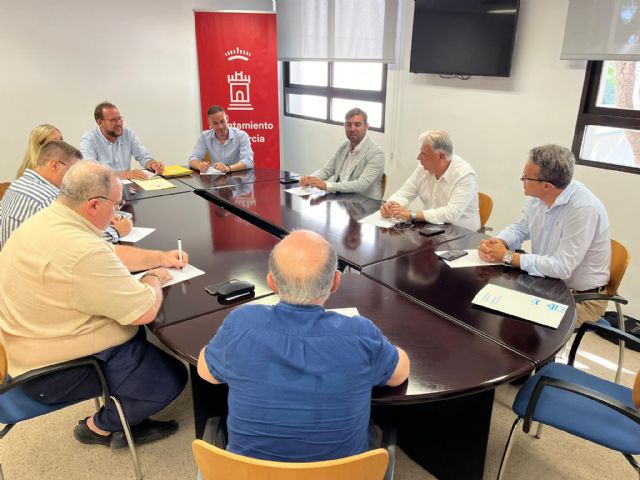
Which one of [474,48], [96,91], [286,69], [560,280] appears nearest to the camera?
[560,280]

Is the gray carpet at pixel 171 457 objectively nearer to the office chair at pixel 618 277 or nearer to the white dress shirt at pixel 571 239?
the office chair at pixel 618 277

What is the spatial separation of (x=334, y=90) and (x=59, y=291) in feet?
15.1

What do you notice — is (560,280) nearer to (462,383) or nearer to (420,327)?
(420,327)

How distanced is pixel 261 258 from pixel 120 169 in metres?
2.62

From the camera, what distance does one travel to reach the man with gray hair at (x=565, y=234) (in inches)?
82.7

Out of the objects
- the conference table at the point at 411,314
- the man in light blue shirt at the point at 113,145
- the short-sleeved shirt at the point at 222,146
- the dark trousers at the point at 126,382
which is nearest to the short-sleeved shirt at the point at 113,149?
the man in light blue shirt at the point at 113,145

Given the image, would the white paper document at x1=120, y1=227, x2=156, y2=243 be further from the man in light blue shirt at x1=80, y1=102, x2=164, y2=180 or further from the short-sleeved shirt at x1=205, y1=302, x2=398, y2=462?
the short-sleeved shirt at x1=205, y1=302, x2=398, y2=462

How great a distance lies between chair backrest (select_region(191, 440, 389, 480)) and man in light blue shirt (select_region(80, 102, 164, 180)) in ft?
10.3

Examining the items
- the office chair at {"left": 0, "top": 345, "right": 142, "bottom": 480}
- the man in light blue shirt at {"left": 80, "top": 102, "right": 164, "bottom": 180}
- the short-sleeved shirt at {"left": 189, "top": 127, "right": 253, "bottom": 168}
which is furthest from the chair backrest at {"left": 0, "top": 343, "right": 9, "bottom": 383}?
the short-sleeved shirt at {"left": 189, "top": 127, "right": 253, "bottom": 168}

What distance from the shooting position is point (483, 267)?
2143mm

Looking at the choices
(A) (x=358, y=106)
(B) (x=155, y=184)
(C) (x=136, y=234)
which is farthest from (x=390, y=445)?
(A) (x=358, y=106)

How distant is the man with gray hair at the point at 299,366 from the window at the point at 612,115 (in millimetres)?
2905

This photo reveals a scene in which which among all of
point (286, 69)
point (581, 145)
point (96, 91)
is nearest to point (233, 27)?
point (286, 69)

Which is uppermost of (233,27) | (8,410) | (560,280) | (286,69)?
(233,27)
